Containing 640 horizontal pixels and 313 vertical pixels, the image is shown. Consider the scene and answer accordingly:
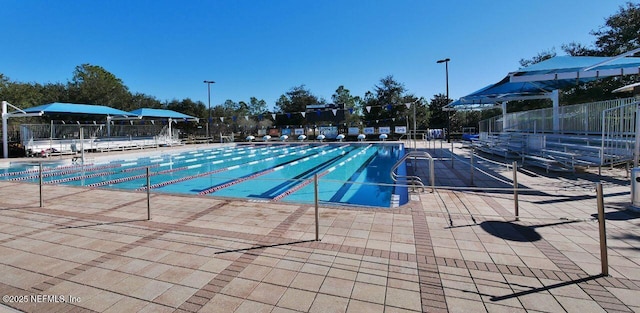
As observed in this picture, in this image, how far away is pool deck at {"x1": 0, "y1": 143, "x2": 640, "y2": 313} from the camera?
2148mm

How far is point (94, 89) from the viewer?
87.3 feet

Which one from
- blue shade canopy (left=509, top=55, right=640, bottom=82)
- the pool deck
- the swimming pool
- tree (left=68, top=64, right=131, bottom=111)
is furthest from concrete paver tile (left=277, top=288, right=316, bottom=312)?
tree (left=68, top=64, right=131, bottom=111)

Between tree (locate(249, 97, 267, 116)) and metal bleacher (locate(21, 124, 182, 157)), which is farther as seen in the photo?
tree (locate(249, 97, 267, 116))

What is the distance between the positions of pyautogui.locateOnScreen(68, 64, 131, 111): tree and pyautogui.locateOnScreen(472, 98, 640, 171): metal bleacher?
31.8 meters

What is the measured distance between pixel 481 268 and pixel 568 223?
2095 mm

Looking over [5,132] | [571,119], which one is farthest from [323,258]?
[5,132]

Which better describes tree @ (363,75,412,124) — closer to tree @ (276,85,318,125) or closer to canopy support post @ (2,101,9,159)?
tree @ (276,85,318,125)

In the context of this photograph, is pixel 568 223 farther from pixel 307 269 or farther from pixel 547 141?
pixel 547 141

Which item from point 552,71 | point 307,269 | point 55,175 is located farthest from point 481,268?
point 55,175

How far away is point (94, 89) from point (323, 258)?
32.3 metres

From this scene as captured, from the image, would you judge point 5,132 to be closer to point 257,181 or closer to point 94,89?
point 257,181

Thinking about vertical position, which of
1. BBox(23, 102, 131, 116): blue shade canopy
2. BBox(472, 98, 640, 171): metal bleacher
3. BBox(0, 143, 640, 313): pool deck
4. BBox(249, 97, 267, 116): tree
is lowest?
BBox(0, 143, 640, 313): pool deck

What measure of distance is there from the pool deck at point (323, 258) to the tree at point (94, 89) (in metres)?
27.3

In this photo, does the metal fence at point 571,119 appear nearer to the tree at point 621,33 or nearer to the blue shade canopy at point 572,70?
the blue shade canopy at point 572,70
